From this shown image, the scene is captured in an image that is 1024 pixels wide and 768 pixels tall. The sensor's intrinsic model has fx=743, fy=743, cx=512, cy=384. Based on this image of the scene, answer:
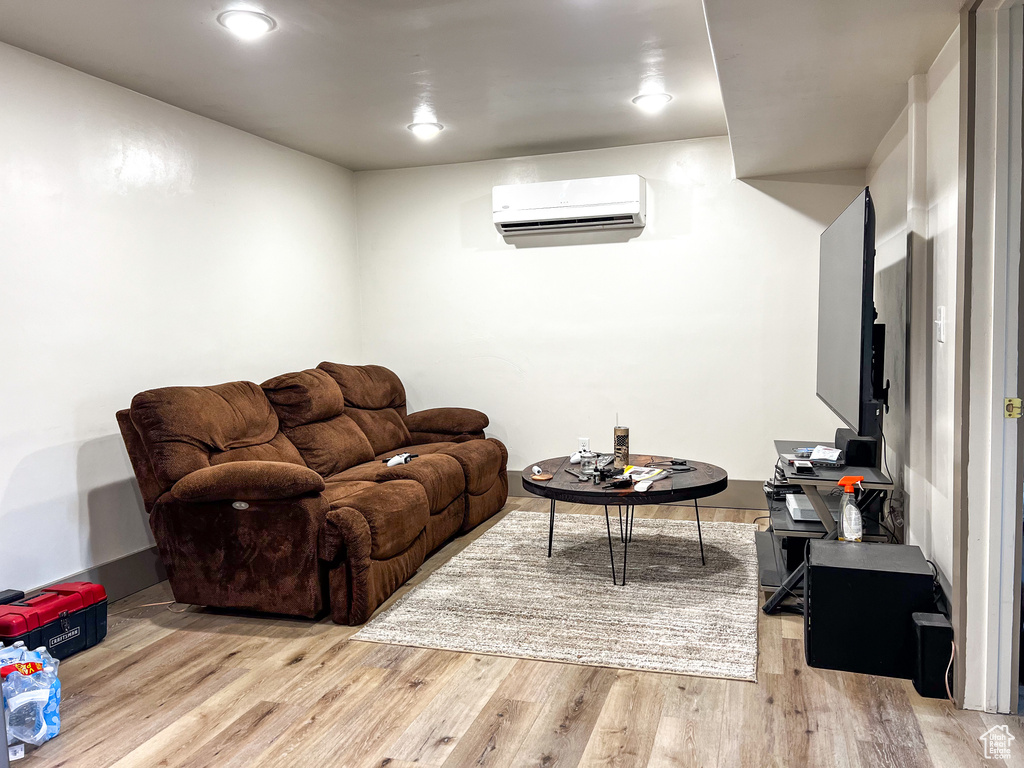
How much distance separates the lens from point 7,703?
2.21 metres

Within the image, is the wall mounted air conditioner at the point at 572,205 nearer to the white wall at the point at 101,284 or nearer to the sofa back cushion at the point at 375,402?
the sofa back cushion at the point at 375,402

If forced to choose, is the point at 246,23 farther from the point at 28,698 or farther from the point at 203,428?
the point at 28,698

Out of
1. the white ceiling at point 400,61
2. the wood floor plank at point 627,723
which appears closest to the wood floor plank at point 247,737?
the wood floor plank at point 627,723

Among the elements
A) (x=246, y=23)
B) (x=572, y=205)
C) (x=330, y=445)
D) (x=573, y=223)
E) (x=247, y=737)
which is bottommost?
(x=247, y=737)

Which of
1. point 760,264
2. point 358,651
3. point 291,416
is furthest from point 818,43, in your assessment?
point 291,416

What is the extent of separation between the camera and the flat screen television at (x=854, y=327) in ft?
9.12

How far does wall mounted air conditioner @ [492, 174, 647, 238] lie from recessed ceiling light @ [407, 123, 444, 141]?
0.73 m

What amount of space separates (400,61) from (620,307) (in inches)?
93.6

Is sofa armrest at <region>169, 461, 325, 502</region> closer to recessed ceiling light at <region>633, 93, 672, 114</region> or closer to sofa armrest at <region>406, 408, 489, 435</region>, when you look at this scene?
sofa armrest at <region>406, 408, 489, 435</region>

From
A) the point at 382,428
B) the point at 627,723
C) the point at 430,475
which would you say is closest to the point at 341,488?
the point at 430,475

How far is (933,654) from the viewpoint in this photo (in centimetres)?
236

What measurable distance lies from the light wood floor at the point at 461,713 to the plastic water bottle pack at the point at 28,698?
0.22 ft

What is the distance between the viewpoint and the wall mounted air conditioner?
4816 millimetres

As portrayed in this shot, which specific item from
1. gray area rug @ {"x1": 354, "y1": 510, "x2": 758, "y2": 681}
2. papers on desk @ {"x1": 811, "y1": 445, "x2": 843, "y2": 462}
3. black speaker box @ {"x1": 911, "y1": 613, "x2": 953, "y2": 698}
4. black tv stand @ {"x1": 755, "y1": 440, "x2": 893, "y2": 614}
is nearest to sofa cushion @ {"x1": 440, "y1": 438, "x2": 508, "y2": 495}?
gray area rug @ {"x1": 354, "y1": 510, "x2": 758, "y2": 681}
